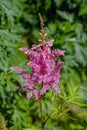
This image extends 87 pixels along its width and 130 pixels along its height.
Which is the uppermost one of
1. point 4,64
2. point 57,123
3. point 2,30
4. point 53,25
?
point 53,25

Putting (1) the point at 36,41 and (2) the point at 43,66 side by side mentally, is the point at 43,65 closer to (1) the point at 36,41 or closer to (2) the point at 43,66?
(2) the point at 43,66

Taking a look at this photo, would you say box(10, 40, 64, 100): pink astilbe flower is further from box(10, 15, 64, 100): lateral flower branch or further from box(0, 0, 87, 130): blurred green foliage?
box(0, 0, 87, 130): blurred green foliage

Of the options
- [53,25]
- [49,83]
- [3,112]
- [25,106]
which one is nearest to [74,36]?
[53,25]

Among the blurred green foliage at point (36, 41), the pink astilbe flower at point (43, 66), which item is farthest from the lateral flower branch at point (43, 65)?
Result: the blurred green foliage at point (36, 41)

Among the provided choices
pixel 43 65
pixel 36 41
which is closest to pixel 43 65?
pixel 43 65

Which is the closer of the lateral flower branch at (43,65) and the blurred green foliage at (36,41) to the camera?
the lateral flower branch at (43,65)

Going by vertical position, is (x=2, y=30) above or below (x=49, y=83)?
above

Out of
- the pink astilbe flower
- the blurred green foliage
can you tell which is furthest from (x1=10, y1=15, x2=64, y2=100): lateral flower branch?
the blurred green foliage

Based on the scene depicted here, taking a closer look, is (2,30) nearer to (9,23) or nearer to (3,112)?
(9,23)

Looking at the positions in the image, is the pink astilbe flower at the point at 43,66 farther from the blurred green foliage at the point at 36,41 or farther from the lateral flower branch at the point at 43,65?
the blurred green foliage at the point at 36,41
